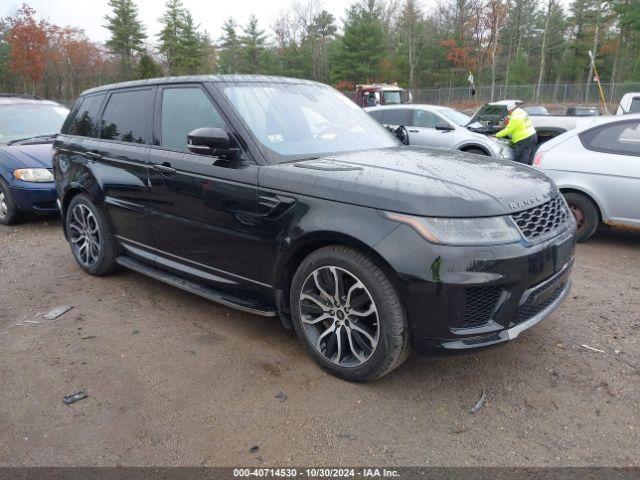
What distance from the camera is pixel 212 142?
3105 millimetres

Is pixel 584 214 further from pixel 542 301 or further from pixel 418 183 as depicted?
pixel 418 183

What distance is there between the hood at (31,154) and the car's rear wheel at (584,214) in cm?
681

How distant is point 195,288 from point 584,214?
462cm

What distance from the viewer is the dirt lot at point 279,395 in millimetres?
2422

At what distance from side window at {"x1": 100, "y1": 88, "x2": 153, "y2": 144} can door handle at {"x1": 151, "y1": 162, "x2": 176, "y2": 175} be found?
342 mm

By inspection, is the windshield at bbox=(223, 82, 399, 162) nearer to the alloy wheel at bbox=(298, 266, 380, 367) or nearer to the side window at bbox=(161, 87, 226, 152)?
the side window at bbox=(161, 87, 226, 152)

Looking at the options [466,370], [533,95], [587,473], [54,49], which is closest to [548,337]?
[466,370]

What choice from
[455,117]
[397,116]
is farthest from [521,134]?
[397,116]

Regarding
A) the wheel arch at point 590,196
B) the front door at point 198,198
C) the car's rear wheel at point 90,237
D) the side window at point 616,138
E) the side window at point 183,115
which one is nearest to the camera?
the front door at point 198,198

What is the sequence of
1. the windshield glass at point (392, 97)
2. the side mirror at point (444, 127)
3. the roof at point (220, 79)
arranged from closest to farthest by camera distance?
the roof at point (220, 79), the side mirror at point (444, 127), the windshield glass at point (392, 97)

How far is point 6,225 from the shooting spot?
23.3 ft

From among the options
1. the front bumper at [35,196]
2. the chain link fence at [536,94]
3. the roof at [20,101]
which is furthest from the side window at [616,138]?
the chain link fence at [536,94]

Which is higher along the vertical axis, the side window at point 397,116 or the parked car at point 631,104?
the parked car at point 631,104

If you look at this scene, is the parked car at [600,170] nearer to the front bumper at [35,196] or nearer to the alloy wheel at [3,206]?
the front bumper at [35,196]
